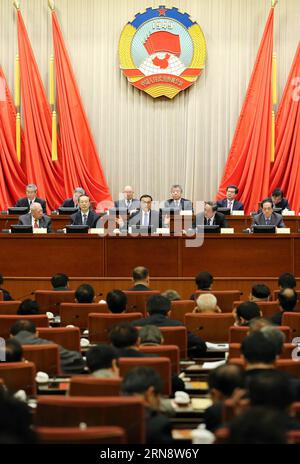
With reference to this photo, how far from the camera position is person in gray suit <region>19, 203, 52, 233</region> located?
10.8m

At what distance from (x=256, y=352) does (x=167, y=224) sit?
23.1ft

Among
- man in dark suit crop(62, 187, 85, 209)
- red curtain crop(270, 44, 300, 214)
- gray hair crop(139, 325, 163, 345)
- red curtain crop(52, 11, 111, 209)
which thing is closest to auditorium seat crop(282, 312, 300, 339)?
gray hair crop(139, 325, 163, 345)

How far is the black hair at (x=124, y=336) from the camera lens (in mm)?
4703

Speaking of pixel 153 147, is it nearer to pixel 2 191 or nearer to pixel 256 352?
pixel 2 191

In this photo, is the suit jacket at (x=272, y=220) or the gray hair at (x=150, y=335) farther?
the suit jacket at (x=272, y=220)

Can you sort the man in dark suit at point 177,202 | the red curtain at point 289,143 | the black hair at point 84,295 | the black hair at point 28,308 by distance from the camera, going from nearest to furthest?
the black hair at point 28,308, the black hair at point 84,295, the man in dark suit at point 177,202, the red curtain at point 289,143

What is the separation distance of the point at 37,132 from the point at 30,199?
5.68ft

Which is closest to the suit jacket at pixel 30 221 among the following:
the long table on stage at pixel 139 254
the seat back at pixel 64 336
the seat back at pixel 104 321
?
the long table on stage at pixel 139 254

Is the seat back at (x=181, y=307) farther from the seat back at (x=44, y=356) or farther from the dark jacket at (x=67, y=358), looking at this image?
the seat back at (x=44, y=356)

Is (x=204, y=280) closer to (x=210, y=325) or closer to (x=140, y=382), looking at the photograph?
(x=210, y=325)

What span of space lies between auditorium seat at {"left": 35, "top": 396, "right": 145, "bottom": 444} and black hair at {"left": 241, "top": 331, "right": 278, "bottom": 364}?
84cm

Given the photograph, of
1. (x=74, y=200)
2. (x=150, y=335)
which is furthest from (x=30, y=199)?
(x=150, y=335)

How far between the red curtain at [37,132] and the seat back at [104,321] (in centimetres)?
778

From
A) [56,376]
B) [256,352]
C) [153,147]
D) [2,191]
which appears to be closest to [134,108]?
[153,147]
